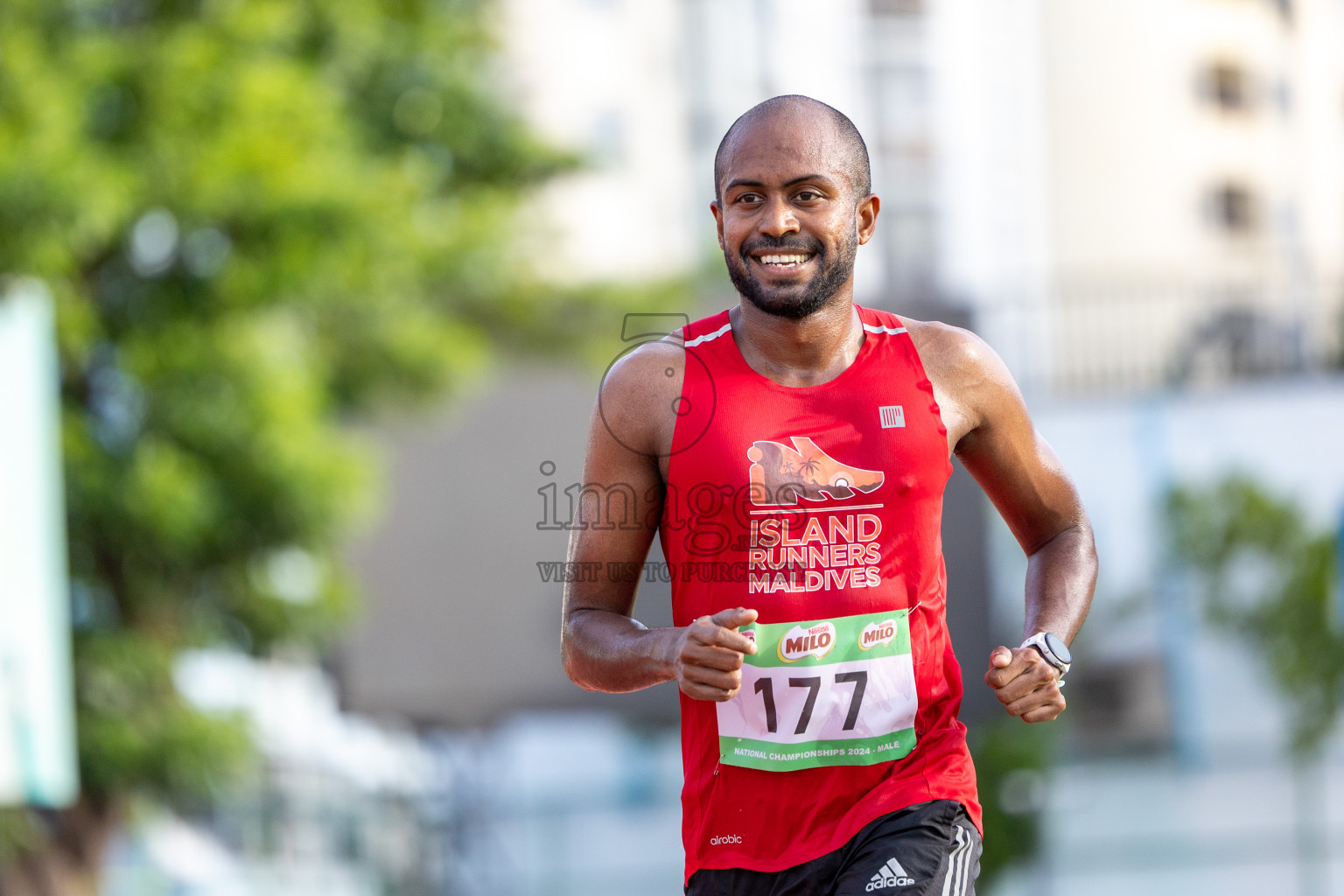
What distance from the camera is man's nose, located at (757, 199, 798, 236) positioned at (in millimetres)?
2312

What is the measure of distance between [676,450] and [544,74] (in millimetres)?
24421

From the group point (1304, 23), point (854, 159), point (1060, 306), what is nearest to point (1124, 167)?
point (1304, 23)

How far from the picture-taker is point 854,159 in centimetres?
238

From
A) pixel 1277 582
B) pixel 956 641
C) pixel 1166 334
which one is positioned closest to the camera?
pixel 956 641

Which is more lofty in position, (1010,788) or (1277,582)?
(1277,582)

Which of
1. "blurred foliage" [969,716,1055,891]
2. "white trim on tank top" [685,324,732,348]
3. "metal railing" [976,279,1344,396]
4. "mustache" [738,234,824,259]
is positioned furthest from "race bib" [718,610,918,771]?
"metal railing" [976,279,1344,396]

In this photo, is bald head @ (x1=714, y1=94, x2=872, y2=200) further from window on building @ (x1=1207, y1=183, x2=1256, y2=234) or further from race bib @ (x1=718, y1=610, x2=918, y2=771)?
window on building @ (x1=1207, y1=183, x2=1256, y2=234)

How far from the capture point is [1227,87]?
28125 millimetres

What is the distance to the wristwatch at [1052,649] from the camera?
225 cm

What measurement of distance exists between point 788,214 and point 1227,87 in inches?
1119

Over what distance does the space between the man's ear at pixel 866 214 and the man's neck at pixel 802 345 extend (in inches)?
3.9

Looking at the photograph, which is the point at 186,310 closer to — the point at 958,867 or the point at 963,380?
the point at 963,380

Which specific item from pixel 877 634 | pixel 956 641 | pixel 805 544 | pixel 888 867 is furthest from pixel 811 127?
pixel 956 641

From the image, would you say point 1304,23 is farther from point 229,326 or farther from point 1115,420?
point 229,326
